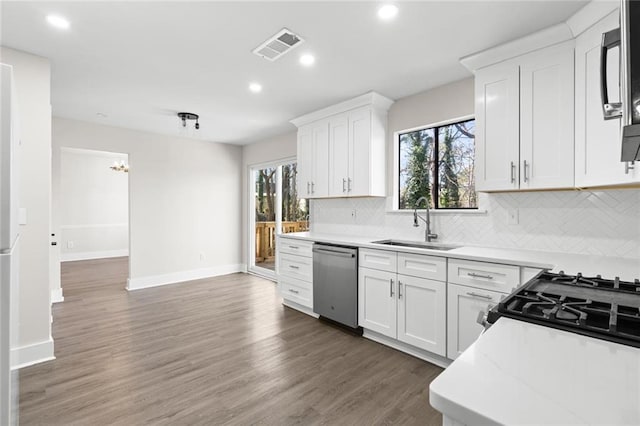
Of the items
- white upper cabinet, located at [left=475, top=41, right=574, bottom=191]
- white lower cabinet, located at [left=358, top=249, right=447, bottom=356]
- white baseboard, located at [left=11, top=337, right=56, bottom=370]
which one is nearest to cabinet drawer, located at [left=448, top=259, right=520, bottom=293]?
white lower cabinet, located at [left=358, top=249, right=447, bottom=356]

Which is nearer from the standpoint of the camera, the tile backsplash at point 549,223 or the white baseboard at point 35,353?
the tile backsplash at point 549,223

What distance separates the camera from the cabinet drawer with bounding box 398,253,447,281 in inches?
98.5

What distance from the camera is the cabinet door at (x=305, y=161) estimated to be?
13.8 feet

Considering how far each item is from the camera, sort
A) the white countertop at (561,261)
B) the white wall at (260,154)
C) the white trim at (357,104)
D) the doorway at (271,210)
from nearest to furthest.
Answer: the white countertop at (561,261)
the white trim at (357,104)
the white wall at (260,154)
the doorway at (271,210)

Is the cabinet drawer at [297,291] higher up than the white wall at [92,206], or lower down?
lower down

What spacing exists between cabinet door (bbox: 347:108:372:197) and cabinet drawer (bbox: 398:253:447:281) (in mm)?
1010

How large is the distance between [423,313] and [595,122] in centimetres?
179

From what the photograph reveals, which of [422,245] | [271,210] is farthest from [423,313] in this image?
[271,210]

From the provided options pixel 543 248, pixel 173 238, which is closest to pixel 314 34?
pixel 543 248

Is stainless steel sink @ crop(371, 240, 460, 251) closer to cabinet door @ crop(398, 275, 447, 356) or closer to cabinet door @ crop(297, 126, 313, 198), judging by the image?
cabinet door @ crop(398, 275, 447, 356)

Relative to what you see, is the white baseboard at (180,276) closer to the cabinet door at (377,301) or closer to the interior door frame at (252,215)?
the interior door frame at (252,215)

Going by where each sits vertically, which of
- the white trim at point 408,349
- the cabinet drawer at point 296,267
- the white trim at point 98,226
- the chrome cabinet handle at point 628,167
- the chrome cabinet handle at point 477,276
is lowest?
the white trim at point 408,349

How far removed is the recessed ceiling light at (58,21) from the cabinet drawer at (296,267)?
2.94 meters

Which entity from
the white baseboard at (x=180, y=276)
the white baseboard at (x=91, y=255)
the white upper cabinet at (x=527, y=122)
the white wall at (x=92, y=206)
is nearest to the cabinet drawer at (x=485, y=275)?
the white upper cabinet at (x=527, y=122)
